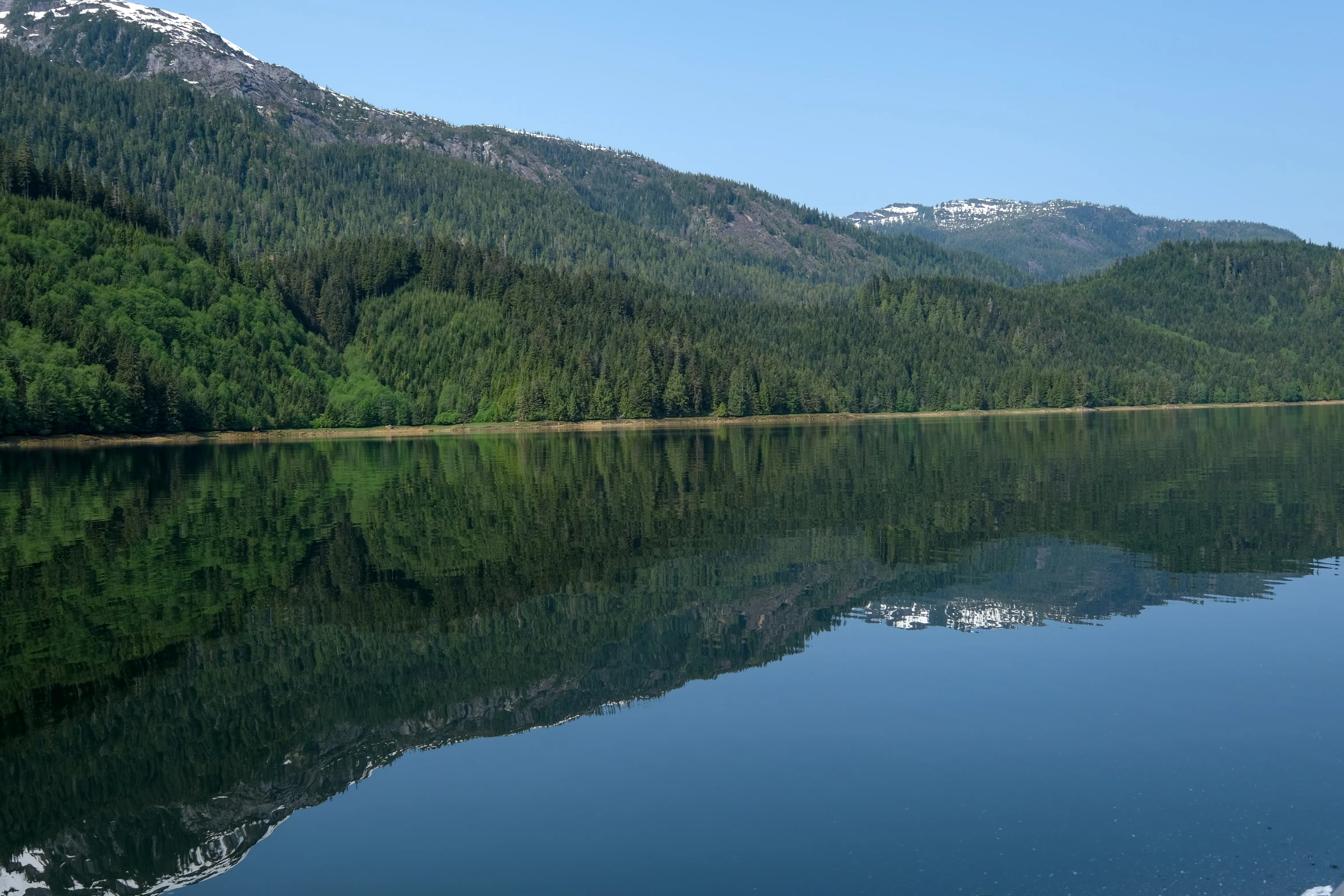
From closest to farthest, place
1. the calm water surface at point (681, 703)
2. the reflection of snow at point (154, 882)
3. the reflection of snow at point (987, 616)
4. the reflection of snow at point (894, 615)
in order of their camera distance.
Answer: the reflection of snow at point (154, 882) < the calm water surface at point (681, 703) < the reflection of snow at point (987, 616) < the reflection of snow at point (894, 615)

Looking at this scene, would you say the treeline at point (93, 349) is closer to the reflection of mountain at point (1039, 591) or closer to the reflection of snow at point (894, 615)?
the reflection of mountain at point (1039, 591)

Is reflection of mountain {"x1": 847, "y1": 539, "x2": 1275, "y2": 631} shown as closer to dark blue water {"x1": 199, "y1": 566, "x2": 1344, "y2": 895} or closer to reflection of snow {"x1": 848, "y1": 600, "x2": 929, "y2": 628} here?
reflection of snow {"x1": 848, "y1": 600, "x2": 929, "y2": 628}

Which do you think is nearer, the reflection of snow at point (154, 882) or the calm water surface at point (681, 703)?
the reflection of snow at point (154, 882)

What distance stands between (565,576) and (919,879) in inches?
1021

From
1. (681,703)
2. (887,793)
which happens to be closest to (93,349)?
(681,703)

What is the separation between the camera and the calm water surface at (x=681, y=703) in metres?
18.9

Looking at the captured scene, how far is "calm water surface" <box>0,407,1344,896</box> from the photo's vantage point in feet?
62.0

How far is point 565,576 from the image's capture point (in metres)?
42.2

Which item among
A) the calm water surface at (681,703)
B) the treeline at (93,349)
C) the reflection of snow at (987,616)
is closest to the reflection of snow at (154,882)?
the calm water surface at (681,703)

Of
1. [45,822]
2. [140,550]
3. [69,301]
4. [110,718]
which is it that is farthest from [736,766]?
[69,301]

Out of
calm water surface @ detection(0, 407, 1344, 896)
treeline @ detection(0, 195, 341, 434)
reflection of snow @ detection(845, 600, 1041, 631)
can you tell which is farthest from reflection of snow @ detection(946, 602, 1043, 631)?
treeline @ detection(0, 195, 341, 434)

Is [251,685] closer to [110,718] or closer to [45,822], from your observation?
[110,718]

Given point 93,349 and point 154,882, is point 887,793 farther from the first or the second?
point 93,349

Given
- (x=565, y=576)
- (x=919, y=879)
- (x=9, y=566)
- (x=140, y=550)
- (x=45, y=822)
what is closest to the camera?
(x=919, y=879)
